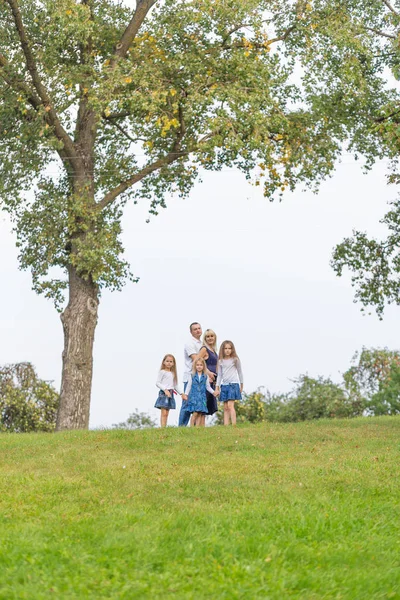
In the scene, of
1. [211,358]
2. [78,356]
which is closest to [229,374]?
[211,358]

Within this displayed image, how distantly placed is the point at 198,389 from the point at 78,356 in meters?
5.15

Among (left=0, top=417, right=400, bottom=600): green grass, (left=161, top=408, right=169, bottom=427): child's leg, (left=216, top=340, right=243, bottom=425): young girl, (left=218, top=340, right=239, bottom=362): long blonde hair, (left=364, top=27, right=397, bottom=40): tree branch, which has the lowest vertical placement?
(left=0, top=417, right=400, bottom=600): green grass

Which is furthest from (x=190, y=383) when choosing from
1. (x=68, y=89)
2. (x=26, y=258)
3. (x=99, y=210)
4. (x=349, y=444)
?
(x=68, y=89)

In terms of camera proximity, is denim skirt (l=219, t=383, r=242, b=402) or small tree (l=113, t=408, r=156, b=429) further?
small tree (l=113, t=408, r=156, b=429)

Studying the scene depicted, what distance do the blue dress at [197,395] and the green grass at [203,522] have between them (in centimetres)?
323

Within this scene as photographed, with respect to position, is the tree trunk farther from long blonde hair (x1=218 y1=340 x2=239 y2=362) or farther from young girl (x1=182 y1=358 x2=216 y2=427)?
long blonde hair (x1=218 y1=340 x2=239 y2=362)

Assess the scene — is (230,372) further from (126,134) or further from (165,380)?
(126,134)

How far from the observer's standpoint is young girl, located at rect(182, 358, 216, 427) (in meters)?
18.7

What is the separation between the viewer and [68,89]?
23484 mm

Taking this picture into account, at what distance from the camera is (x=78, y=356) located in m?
22.7

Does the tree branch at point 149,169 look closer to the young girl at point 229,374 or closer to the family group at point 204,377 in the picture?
the family group at point 204,377

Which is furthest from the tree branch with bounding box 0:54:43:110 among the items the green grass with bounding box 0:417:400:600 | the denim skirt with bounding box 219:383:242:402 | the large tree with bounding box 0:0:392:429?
the green grass with bounding box 0:417:400:600

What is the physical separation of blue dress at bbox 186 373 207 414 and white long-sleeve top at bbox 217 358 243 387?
0.38m

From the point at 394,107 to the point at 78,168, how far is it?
9.78 meters
